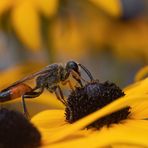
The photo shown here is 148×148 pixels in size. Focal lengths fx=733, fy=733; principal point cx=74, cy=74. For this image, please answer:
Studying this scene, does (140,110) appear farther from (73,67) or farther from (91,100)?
(73,67)

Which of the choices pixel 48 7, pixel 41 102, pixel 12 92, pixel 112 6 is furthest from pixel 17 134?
pixel 112 6

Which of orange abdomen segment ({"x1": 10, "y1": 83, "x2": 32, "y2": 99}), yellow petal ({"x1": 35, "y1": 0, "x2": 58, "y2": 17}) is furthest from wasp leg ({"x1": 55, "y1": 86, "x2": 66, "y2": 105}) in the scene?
yellow petal ({"x1": 35, "y1": 0, "x2": 58, "y2": 17})

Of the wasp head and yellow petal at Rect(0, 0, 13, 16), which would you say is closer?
the wasp head

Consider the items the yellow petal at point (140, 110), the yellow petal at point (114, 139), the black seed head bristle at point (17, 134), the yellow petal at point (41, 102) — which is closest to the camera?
the yellow petal at point (114, 139)

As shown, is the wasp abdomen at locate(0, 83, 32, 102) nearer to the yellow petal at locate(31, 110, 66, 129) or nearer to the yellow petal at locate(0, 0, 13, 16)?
the yellow petal at locate(31, 110, 66, 129)

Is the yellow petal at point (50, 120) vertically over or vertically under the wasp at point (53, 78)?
under

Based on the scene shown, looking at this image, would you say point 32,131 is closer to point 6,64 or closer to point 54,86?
point 54,86

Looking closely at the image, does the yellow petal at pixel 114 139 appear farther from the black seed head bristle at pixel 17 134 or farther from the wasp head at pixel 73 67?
Result: the wasp head at pixel 73 67

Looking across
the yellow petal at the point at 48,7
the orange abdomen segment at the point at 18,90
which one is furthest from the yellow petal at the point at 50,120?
the yellow petal at the point at 48,7
